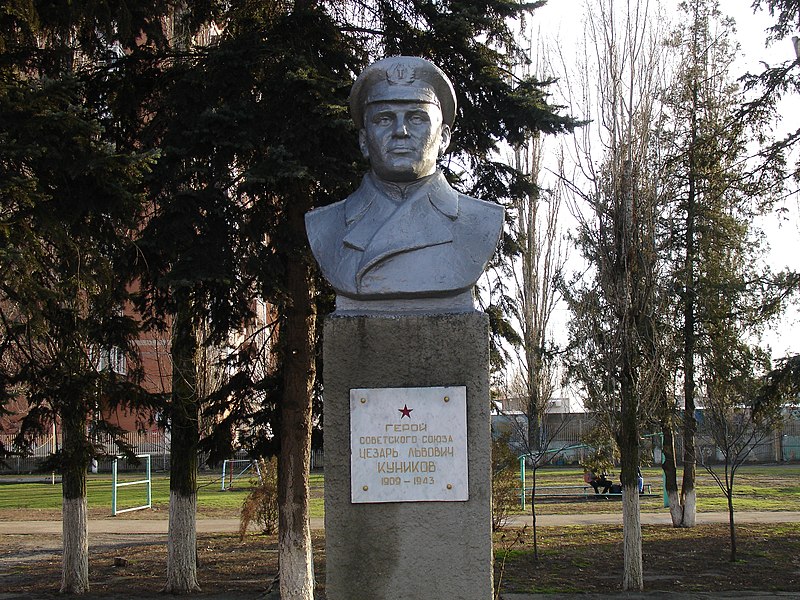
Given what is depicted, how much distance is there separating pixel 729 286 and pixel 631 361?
5209 mm

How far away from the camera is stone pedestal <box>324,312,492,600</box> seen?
381 cm

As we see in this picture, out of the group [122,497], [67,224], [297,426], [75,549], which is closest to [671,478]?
[297,426]

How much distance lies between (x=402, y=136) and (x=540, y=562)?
9.71 m

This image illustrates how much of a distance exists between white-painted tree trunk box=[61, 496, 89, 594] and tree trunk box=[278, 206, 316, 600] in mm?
2663

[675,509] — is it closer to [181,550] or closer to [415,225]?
[181,550]

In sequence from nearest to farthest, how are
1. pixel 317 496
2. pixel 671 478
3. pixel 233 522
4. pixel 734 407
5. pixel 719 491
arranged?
pixel 734 407, pixel 671 478, pixel 233 522, pixel 317 496, pixel 719 491

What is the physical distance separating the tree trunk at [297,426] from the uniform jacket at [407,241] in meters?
5.08

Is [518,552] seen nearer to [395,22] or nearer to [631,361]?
[631,361]

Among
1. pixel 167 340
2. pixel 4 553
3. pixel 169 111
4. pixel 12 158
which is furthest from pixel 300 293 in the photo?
pixel 4 553

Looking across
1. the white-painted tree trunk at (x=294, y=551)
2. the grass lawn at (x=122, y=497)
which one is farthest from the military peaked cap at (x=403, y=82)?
the grass lawn at (x=122, y=497)

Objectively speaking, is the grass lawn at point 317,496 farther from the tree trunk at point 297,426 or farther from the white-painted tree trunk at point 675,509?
the tree trunk at point 297,426

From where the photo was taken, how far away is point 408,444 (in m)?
3.90

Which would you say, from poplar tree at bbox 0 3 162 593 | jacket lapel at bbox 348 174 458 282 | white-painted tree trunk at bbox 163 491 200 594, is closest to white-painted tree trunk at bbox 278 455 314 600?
white-painted tree trunk at bbox 163 491 200 594

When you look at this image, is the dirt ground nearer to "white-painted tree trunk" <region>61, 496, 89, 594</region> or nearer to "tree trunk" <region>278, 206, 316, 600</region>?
"white-painted tree trunk" <region>61, 496, 89, 594</region>
